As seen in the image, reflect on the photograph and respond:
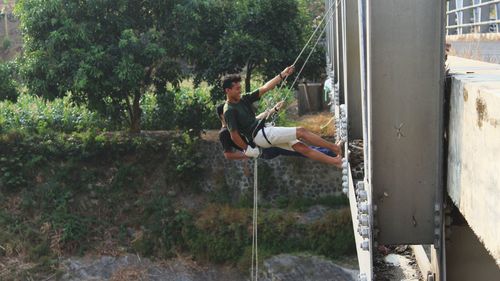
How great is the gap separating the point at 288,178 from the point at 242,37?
322 centimetres

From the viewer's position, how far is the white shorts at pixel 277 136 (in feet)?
21.2

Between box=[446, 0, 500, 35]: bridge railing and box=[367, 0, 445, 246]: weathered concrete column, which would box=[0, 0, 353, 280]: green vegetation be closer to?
box=[446, 0, 500, 35]: bridge railing

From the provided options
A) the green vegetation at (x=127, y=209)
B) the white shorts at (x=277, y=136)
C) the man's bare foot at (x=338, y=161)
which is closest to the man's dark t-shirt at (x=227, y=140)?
the white shorts at (x=277, y=136)

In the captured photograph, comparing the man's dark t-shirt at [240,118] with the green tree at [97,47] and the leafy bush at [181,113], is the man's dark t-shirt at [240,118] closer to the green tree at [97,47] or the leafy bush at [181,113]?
the green tree at [97,47]

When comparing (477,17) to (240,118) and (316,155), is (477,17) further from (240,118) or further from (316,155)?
(240,118)

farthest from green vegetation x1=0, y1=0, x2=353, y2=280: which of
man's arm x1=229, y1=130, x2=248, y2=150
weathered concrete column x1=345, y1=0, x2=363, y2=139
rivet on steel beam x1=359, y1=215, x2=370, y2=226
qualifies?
rivet on steel beam x1=359, y1=215, x2=370, y2=226

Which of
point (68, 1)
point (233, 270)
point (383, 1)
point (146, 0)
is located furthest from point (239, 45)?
point (383, 1)

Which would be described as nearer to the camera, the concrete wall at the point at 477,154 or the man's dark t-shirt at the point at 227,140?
the concrete wall at the point at 477,154

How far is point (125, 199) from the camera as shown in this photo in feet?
48.9

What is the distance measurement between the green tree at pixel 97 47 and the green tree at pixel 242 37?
546 mm

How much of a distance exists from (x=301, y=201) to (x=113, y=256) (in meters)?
4.11

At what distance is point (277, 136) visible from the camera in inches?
255

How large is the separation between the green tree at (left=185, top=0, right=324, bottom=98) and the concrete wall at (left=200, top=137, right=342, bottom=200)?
1938 mm

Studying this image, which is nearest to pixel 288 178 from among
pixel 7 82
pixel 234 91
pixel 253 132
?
pixel 7 82
